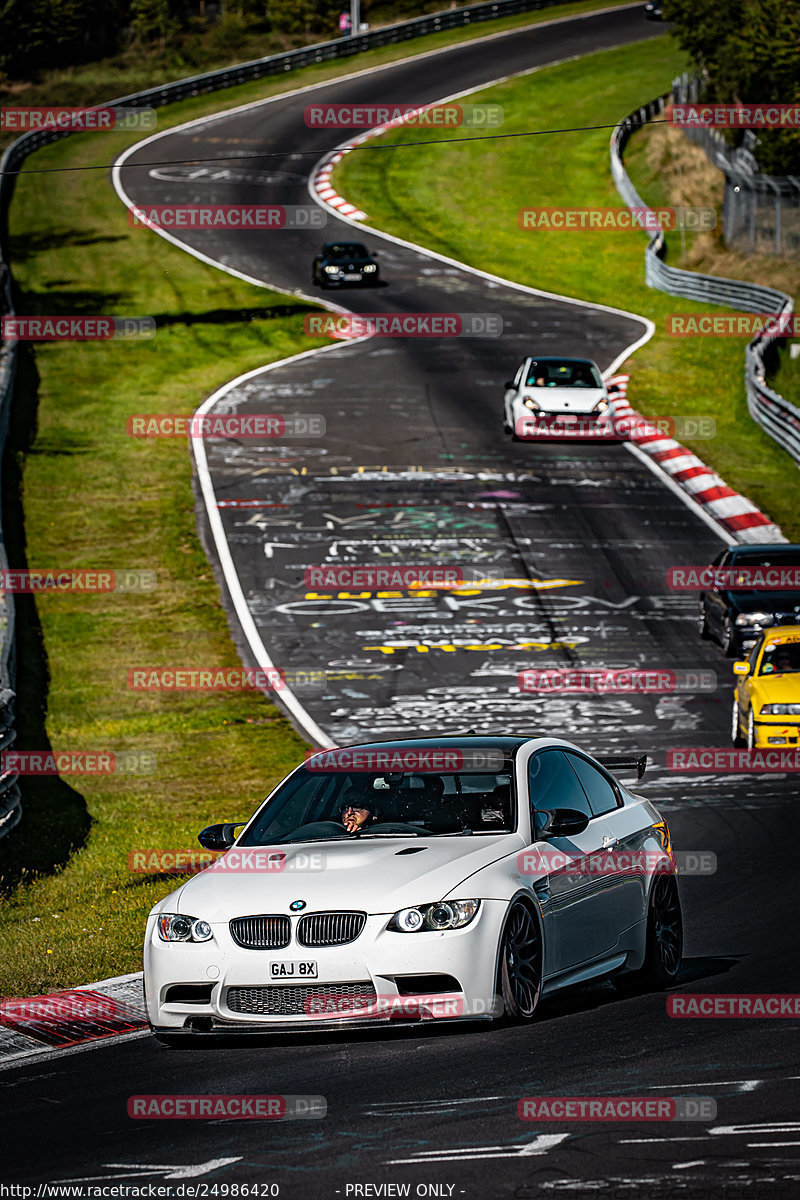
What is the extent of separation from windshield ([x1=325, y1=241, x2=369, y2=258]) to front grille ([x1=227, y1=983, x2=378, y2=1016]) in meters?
43.3

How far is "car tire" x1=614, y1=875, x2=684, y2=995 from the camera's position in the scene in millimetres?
9414

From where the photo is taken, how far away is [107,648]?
81.3 feet

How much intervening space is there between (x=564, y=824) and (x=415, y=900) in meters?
1.09

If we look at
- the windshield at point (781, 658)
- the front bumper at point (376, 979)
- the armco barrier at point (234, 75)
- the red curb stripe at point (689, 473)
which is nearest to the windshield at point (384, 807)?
the front bumper at point (376, 979)

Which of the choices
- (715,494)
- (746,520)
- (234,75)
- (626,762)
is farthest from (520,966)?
(234,75)

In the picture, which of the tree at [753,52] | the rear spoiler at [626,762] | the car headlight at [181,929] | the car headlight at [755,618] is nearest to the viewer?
the car headlight at [181,929]

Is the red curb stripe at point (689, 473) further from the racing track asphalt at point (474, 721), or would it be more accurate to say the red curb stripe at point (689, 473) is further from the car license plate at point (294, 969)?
the car license plate at point (294, 969)

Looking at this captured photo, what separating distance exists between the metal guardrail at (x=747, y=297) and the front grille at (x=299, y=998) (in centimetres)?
2787

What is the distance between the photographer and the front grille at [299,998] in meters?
7.88

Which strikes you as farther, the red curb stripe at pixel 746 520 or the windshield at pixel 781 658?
the red curb stripe at pixel 746 520

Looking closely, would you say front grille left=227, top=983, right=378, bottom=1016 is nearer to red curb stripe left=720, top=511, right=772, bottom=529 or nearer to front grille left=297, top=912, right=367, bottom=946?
front grille left=297, top=912, right=367, bottom=946

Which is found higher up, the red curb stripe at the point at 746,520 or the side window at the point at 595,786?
the side window at the point at 595,786

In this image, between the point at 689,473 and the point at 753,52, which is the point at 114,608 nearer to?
the point at 689,473

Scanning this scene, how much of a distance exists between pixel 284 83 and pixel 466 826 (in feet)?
241
